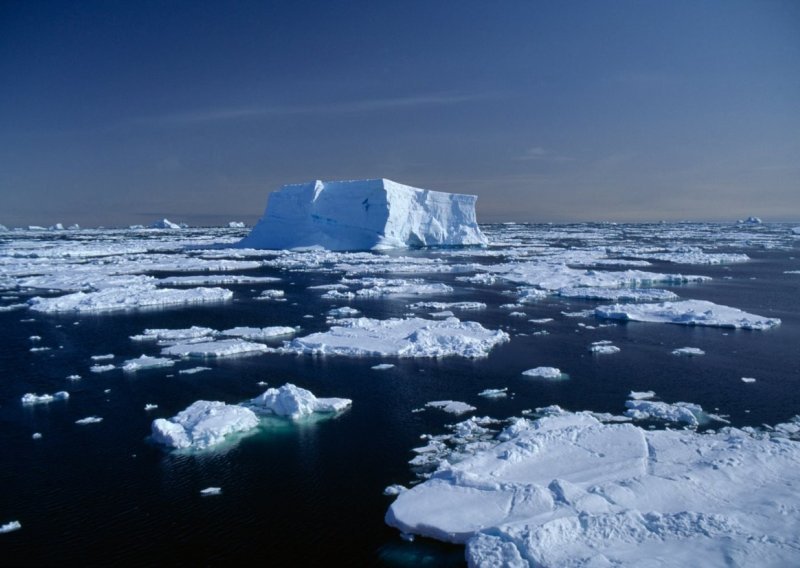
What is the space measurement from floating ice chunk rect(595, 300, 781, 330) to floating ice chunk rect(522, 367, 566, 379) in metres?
6.36

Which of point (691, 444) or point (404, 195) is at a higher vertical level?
point (404, 195)

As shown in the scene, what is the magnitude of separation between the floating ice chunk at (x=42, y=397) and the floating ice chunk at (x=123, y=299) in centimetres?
932

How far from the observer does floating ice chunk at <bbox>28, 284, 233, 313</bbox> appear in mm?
18953

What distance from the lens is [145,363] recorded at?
1205 cm

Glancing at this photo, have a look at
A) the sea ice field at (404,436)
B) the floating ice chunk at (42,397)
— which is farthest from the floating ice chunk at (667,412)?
the floating ice chunk at (42,397)

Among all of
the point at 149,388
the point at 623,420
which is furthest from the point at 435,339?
the point at 149,388

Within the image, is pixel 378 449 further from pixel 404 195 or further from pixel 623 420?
pixel 404 195

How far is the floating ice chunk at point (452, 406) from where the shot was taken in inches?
364

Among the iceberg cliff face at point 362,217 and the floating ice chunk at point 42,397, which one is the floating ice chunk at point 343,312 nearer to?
the floating ice chunk at point 42,397

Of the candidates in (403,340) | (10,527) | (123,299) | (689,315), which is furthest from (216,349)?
(689,315)

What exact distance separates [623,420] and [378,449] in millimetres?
3866

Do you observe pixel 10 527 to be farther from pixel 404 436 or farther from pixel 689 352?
pixel 689 352

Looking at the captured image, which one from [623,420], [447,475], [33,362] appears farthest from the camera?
[33,362]

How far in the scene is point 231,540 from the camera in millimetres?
5957
